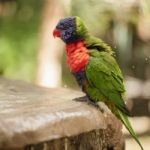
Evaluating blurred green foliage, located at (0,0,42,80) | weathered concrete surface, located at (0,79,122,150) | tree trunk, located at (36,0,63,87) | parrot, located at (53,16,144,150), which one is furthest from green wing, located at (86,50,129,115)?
blurred green foliage, located at (0,0,42,80)

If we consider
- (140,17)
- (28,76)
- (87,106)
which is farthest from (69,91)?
(140,17)

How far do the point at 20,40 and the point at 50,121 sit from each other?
3.44 meters

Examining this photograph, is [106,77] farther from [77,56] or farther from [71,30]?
[71,30]

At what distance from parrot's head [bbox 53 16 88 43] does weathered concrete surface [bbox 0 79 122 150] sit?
26cm

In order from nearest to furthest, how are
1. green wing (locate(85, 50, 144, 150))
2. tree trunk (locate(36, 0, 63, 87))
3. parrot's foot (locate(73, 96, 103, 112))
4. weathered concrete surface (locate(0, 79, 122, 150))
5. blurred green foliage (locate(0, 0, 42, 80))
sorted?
weathered concrete surface (locate(0, 79, 122, 150)) < parrot's foot (locate(73, 96, 103, 112)) < green wing (locate(85, 50, 144, 150)) < tree trunk (locate(36, 0, 63, 87)) < blurred green foliage (locate(0, 0, 42, 80))

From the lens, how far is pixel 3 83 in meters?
2.98

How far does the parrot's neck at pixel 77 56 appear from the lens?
2.66 m

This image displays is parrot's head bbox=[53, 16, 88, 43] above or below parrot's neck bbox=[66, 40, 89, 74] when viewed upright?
above

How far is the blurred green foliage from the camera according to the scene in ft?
17.8

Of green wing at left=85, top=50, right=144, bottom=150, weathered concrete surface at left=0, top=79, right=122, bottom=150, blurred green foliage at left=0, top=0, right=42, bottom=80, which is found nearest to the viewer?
weathered concrete surface at left=0, top=79, right=122, bottom=150

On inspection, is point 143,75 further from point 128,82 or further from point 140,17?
point 140,17

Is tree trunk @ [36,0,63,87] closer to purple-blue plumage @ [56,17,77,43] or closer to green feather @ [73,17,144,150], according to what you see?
purple-blue plumage @ [56,17,77,43]

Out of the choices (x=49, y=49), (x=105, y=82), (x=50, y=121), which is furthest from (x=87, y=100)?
(x=49, y=49)

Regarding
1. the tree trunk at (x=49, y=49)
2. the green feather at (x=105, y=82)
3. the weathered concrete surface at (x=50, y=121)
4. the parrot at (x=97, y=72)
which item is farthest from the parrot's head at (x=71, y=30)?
the tree trunk at (x=49, y=49)
